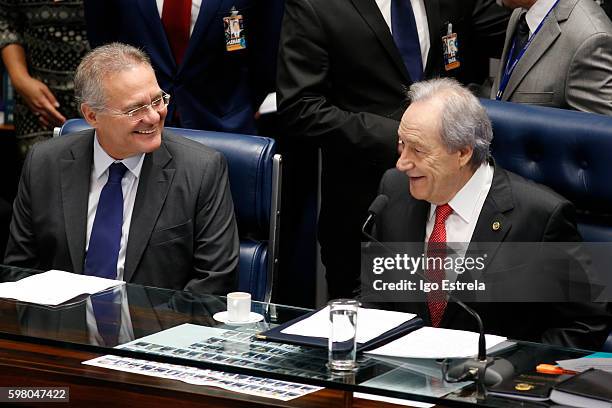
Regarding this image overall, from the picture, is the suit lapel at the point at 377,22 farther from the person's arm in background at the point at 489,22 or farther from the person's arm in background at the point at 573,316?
the person's arm in background at the point at 573,316

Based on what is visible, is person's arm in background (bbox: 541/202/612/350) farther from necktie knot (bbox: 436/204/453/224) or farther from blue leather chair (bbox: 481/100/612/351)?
necktie knot (bbox: 436/204/453/224)

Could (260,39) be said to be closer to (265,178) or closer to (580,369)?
(265,178)

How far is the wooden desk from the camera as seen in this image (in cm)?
251

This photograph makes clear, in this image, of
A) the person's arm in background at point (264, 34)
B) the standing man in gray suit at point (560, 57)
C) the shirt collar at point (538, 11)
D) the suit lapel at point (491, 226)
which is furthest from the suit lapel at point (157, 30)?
the suit lapel at point (491, 226)

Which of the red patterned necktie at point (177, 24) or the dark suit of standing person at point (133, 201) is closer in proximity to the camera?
the dark suit of standing person at point (133, 201)

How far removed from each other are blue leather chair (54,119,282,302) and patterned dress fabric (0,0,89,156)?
1.23 metres

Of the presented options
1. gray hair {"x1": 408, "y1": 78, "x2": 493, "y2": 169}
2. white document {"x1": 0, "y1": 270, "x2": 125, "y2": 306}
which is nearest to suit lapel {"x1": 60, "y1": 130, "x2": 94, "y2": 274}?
white document {"x1": 0, "y1": 270, "x2": 125, "y2": 306}

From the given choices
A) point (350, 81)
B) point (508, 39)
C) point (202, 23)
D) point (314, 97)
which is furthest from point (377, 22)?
point (202, 23)

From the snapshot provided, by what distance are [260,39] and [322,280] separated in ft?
3.72

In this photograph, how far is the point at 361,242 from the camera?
4.34m

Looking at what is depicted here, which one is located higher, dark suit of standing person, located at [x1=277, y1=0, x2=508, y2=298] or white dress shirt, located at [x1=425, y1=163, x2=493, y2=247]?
dark suit of standing person, located at [x1=277, y1=0, x2=508, y2=298]

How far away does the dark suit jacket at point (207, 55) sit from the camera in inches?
176

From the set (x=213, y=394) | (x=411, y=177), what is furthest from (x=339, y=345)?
(x=411, y=177)

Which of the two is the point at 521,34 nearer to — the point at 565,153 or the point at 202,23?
the point at 565,153
